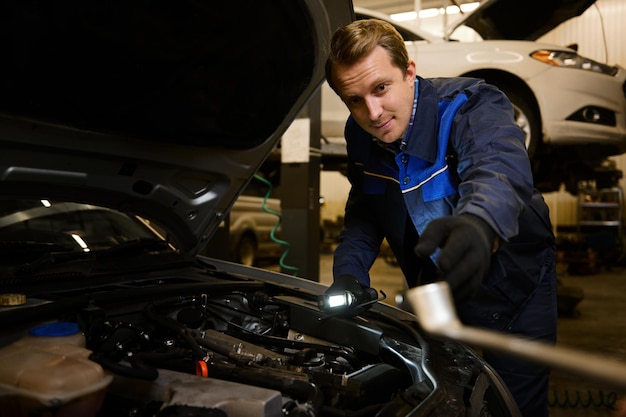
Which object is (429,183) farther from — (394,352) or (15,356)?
(15,356)

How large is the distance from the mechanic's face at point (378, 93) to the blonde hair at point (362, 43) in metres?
0.02

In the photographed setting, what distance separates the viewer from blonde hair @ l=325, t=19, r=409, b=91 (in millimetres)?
1382

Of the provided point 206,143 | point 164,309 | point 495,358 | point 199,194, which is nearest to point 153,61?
point 206,143

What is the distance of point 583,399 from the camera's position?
2834 mm

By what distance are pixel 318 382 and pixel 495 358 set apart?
33.3 inches

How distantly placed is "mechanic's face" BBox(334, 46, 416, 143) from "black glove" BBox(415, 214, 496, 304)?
25.0 inches

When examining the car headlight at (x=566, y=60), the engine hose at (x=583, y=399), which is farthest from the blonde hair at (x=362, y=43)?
the car headlight at (x=566, y=60)

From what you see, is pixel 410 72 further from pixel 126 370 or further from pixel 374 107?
pixel 126 370

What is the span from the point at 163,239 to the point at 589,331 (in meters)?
3.91

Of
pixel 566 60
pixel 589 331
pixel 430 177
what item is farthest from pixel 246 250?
pixel 430 177

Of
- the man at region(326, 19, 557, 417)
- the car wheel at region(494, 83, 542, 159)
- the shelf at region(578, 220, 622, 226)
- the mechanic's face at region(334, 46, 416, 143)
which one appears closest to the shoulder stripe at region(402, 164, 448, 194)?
the man at region(326, 19, 557, 417)

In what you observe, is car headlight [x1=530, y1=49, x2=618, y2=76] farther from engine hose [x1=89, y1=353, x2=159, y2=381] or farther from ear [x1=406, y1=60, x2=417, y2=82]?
engine hose [x1=89, y1=353, x2=159, y2=381]

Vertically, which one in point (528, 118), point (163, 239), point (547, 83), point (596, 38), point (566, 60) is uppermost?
point (596, 38)

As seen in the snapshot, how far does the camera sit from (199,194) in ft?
5.93
